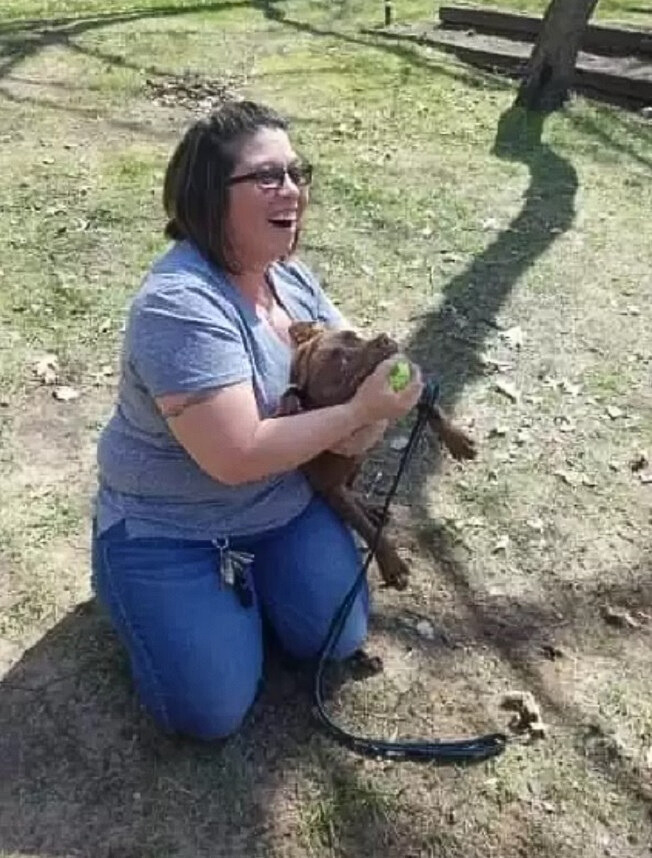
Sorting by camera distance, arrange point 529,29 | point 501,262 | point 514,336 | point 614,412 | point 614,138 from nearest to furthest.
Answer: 1. point 614,412
2. point 514,336
3. point 501,262
4. point 614,138
5. point 529,29

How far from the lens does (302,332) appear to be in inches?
90.7

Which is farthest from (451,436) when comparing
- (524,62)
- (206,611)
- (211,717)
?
(524,62)

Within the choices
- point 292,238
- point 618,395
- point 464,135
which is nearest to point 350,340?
point 292,238

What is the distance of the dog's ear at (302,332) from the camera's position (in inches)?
90.2

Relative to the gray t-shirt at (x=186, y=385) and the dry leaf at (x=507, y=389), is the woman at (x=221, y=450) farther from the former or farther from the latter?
the dry leaf at (x=507, y=389)

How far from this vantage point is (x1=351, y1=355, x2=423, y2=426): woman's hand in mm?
2080

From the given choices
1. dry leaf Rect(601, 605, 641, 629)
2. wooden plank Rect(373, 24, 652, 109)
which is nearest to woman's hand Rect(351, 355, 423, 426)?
dry leaf Rect(601, 605, 641, 629)

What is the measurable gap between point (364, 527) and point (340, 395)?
297 millimetres

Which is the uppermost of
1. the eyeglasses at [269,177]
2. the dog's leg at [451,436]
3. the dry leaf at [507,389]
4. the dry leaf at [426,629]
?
the eyeglasses at [269,177]

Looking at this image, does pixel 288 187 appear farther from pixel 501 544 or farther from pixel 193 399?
pixel 501 544

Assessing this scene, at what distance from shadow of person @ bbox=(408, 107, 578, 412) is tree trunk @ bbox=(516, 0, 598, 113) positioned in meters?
0.16

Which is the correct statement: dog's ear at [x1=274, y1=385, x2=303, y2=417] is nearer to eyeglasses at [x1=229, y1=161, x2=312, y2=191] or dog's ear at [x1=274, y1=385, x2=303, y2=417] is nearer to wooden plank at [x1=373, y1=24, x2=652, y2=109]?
eyeglasses at [x1=229, y1=161, x2=312, y2=191]

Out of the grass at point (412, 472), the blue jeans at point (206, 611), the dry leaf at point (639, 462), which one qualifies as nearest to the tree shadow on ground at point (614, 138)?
the grass at point (412, 472)

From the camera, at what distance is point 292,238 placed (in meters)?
2.18
